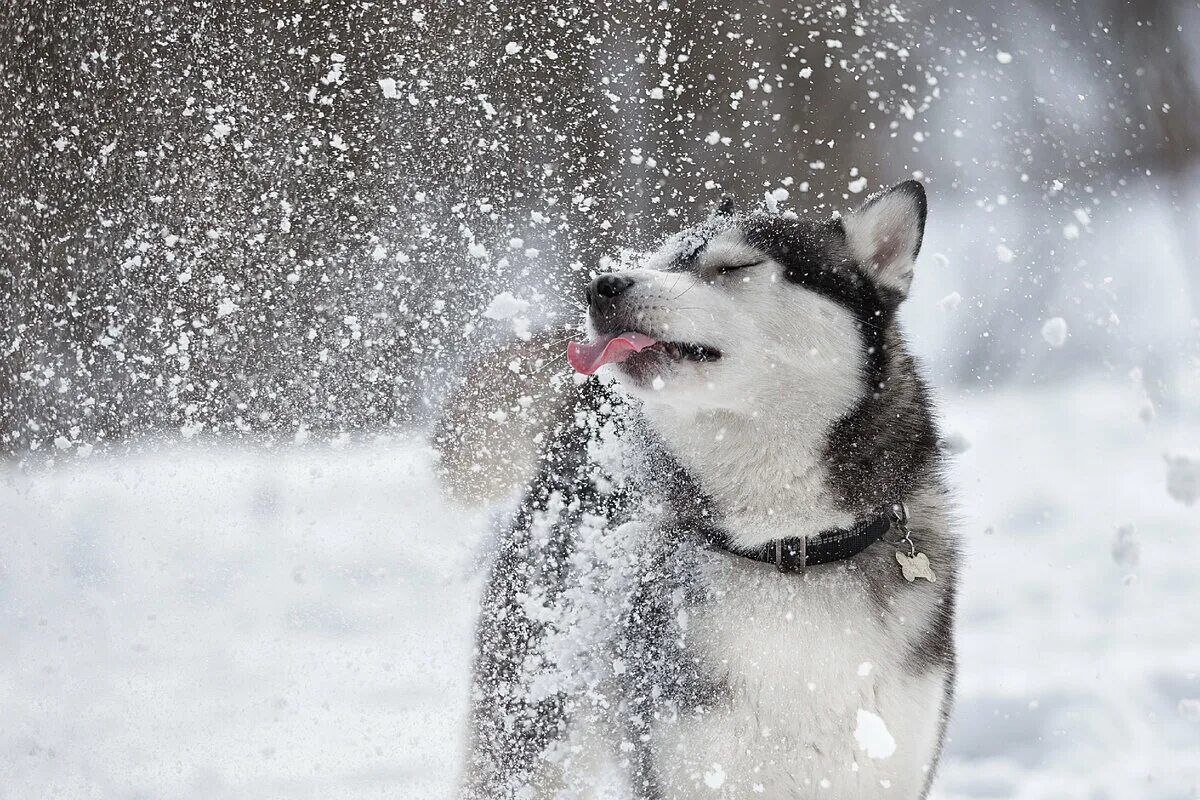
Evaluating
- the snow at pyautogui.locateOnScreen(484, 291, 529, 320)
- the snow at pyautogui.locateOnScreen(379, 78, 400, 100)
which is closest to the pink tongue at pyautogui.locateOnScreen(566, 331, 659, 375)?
the snow at pyautogui.locateOnScreen(484, 291, 529, 320)

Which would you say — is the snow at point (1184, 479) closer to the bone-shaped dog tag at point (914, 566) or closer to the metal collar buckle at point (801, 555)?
the bone-shaped dog tag at point (914, 566)

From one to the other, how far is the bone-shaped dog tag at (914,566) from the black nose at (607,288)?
1.96 ft

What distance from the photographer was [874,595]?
1.32m

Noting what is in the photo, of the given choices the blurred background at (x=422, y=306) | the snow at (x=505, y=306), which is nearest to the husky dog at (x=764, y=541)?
the blurred background at (x=422, y=306)

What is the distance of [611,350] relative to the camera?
4.19 feet

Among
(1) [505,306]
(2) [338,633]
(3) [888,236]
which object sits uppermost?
(1) [505,306]

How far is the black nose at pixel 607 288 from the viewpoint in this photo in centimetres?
128

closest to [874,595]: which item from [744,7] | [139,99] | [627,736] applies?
[627,736]

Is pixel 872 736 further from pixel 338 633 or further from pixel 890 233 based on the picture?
pixel 338 633

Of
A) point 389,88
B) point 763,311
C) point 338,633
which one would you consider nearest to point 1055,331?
point 763,311

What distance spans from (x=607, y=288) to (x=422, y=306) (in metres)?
1.44

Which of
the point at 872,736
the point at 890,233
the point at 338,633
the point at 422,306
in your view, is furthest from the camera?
the point at 422,306

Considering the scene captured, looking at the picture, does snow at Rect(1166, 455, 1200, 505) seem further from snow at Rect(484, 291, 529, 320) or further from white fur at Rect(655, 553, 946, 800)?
snow at Rect(484, 291, 529, 320)

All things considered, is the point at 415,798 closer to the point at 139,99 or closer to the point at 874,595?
the point at 874,595
